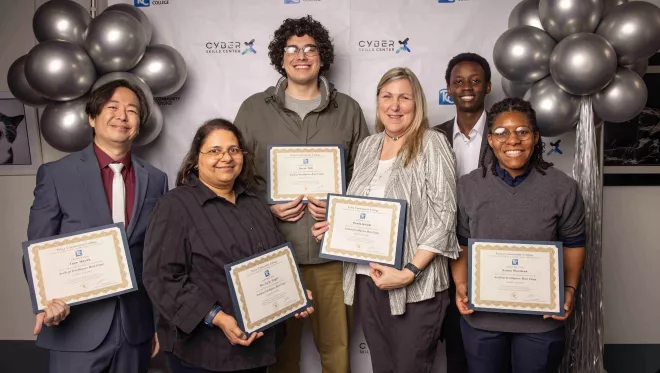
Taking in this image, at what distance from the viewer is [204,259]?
1.84 meters

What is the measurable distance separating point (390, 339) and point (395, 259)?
40 centimetres

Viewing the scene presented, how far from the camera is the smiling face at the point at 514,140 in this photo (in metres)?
2.01

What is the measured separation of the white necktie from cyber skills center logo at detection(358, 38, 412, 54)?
1.82 meters

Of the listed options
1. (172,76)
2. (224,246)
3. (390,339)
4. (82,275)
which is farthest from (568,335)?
(172,76)

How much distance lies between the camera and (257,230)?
1.96 m

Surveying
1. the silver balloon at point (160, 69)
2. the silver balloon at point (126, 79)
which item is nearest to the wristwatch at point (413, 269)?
the silver balloon at point (126, 79)

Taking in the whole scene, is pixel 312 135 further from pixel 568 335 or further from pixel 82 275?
pixel 568 335

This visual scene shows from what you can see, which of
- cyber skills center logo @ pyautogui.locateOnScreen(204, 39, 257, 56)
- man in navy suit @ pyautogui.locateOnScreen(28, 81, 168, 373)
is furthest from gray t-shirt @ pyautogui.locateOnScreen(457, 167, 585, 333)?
cyber skills center logo @ pyautogui.locateOnScreen(204, 39, 257, 56)

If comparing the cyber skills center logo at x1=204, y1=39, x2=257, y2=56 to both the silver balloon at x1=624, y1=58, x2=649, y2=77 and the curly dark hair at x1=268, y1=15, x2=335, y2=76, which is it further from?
the silver balloon at x1=624, y1=58, x2=649, y2=77

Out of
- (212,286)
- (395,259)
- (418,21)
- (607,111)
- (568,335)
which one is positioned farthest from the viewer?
(418,21)

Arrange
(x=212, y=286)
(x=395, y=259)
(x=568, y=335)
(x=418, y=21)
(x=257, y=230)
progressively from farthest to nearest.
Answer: (x=418, y=21) < (x=568, y=335) < (x=395, y=259) < (x=257, y=230) < (x=212, y=286)

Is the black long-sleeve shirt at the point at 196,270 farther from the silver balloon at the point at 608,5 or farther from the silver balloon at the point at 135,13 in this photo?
the silver balloon at the point at 608,5

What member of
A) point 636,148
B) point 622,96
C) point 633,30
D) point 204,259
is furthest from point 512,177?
point 636,148

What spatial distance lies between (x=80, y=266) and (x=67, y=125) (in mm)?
1023
